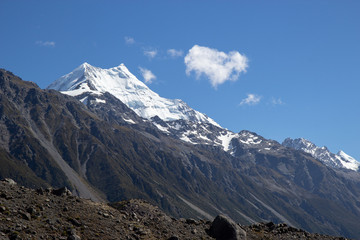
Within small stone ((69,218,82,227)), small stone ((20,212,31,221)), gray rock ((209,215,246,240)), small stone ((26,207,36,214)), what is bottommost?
small stone ((20,212,31,221))

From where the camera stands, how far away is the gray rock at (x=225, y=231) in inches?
1607

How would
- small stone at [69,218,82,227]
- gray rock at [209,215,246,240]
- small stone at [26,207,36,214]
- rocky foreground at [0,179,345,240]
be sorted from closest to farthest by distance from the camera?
1. rocky foreground at [0,179,345,240]
2. small stone at [26,207,36,214]
3. small stone at [69,218,82,227]
4. gray rock at [209,215,246,240]

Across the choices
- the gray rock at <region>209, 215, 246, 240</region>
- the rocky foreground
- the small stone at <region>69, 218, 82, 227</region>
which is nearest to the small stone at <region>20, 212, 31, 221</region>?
the rocky foreground

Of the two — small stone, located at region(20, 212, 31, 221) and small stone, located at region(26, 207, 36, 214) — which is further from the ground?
small stone, located at region(26, 207, 36, 214)

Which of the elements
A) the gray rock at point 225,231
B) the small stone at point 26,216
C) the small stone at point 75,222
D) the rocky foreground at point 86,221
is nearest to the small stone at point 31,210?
the rocky foreground at point 86,221

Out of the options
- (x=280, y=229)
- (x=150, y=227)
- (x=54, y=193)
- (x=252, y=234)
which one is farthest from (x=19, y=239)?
(x=280, y=229)

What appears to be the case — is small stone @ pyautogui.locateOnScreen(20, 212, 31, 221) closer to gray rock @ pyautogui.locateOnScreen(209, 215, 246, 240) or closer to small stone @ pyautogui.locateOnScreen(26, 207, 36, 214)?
small stone @ pyautogui.locateOnScreen(26, 207, 36, 214)

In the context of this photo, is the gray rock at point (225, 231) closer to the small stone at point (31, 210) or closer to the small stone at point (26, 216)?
the small stone at point (31, 210)

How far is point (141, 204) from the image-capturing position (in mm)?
43406

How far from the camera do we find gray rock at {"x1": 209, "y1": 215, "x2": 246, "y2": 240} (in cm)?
4081

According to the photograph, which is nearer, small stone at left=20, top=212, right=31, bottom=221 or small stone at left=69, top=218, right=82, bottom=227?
small stone at left=20, top=212, right=31, bottom=221

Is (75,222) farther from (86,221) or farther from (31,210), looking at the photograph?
(31,210)

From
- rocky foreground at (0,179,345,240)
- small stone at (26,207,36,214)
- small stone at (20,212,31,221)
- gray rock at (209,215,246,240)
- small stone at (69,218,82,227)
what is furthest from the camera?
gray rock at (209,215,246,240)

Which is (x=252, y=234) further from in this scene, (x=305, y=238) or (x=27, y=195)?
(x=27, y=195)
